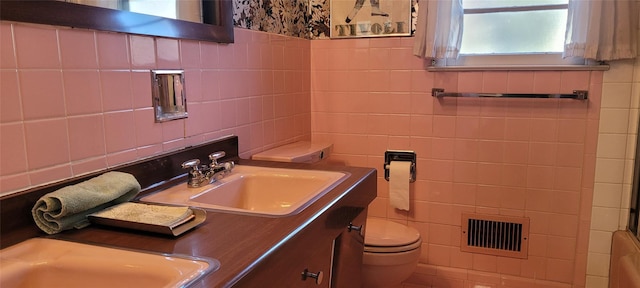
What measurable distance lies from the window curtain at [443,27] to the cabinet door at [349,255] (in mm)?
912

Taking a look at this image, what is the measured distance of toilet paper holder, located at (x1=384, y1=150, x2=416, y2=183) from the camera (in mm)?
2312

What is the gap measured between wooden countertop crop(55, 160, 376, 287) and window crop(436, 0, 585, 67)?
1.38 m

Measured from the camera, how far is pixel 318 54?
238 centimetres

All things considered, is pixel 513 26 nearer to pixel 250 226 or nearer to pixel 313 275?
pixel 313 275

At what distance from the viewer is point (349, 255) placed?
1476 millimetres

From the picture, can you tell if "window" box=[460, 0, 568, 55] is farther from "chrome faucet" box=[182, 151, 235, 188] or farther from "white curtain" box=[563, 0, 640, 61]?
"chrome faucet" box=[182, 151, 235, 188]

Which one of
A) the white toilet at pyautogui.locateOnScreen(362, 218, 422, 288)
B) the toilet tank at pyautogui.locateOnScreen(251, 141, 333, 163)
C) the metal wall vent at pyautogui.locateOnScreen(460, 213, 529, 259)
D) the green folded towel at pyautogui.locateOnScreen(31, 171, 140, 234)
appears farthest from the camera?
the metal wall vent at pyautogui.locateOnScreen(460, 213, 529, 259)

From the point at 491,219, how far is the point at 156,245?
1769mm

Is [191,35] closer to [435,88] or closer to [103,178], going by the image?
[103,178]

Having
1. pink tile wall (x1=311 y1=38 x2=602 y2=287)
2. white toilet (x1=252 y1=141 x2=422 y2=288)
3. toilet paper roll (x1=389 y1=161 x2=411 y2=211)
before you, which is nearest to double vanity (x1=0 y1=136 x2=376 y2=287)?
white toilet (x1=252 y1=141 x2=422 y2=288)

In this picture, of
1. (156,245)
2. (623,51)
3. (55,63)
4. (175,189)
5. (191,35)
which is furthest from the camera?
(623,51)

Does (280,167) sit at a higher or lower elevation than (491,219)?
higher

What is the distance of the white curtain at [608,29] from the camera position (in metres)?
1.85

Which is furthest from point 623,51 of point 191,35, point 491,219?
point 191,35
